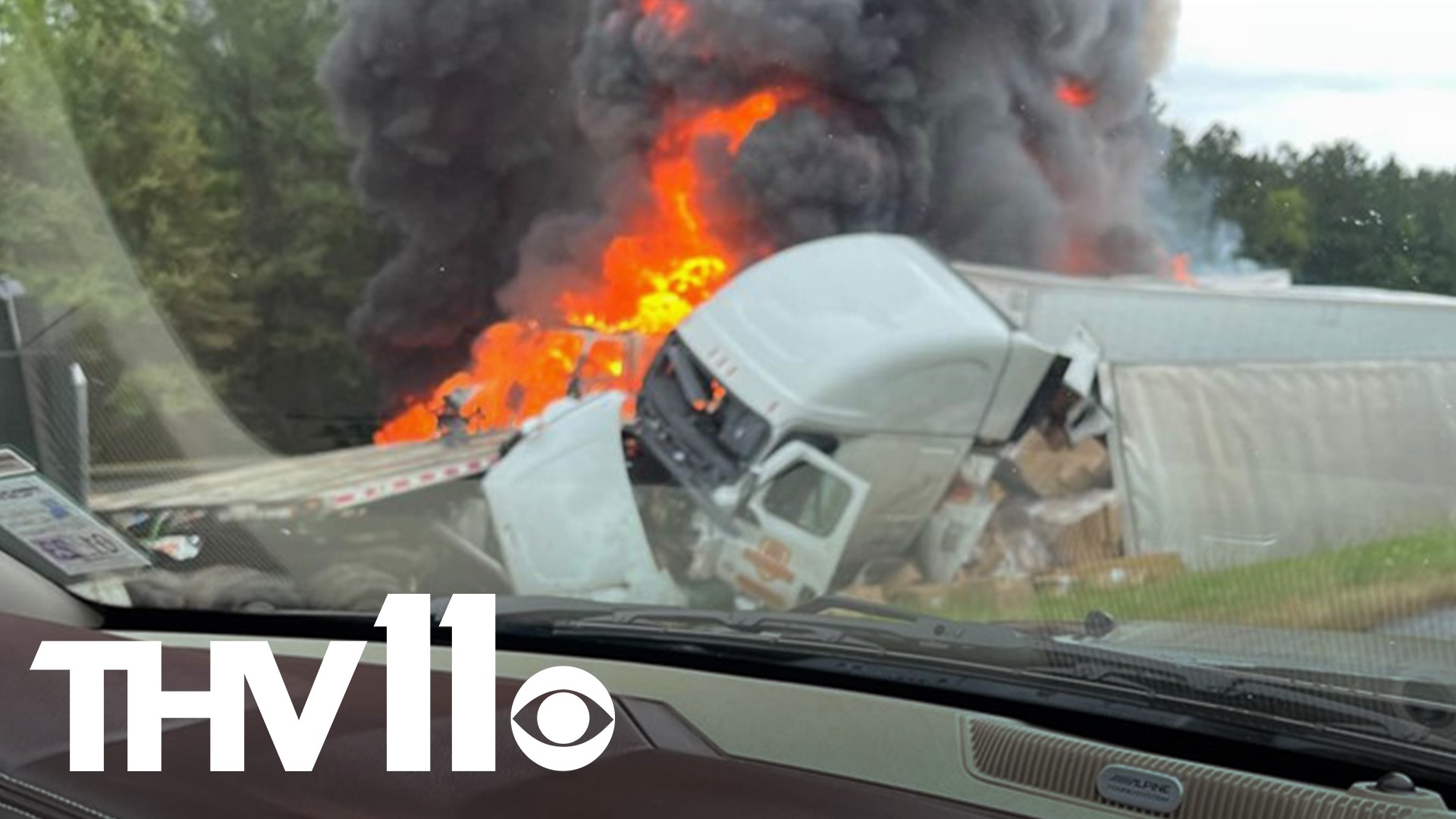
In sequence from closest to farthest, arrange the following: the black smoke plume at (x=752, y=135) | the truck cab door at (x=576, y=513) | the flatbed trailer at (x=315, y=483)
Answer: the black smoke plume at (x=752, y=135)
the truck cab door at (x=576, y=513)
the flatbed trailer at (x=315, y=483)

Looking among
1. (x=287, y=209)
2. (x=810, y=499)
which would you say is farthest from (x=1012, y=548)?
(x=287, y=209)

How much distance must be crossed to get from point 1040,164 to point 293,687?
206 centimetres

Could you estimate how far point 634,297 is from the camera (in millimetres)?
4625

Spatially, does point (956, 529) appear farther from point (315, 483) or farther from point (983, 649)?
point (315, 483)

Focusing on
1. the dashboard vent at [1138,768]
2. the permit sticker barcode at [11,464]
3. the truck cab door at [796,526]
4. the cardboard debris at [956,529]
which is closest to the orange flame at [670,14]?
the truck cab door at [796,526]

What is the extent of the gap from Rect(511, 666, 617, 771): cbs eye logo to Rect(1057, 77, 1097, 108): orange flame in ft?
5.51

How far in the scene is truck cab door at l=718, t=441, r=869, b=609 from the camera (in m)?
4.38

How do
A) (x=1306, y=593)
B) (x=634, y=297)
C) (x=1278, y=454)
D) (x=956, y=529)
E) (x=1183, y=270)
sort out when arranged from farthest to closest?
(x=634, y=297) < (x=956, y=529) < (x=1183, y=270) < (x=1278, y=454) < (x=1306, y=593)

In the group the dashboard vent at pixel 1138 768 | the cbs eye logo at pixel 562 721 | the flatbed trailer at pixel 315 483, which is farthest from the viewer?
the flatbed trailer at pixel 315 483

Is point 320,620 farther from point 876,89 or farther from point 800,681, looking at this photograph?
point 876,89

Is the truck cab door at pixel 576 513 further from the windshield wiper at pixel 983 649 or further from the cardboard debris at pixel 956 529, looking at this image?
the cardboard debris at pixel 956 529

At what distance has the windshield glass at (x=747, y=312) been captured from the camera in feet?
12.0

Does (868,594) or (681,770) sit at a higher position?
(868,594)

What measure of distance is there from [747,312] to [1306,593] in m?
1.50
